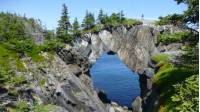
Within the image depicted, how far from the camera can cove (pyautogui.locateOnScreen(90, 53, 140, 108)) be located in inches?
3944

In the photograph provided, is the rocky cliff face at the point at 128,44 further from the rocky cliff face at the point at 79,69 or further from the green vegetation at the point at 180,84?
the green vegetation at the point at 180,84

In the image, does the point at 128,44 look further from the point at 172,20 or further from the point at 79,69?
the point at 172,20

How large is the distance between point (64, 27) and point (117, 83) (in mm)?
28946

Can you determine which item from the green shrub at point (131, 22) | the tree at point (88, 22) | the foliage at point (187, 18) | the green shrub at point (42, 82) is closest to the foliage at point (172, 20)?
the foliage at point (187, 18)

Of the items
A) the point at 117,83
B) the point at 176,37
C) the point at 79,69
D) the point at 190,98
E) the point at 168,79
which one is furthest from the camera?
the point at 117,83

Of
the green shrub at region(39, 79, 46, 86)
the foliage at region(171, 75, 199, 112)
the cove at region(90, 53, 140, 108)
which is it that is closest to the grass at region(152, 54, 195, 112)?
the foliage at region(171, 75, 199, 112)

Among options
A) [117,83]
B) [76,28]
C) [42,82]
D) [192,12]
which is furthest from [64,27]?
[192,12]

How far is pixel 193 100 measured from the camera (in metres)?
19.0

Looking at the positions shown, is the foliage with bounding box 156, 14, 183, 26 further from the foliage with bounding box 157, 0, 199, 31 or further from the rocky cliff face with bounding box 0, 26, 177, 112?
the rocky cliff face with bounding box 0, 26, 177, 112

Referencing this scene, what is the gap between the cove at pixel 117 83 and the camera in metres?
100

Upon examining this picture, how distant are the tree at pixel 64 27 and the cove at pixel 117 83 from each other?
57.7 ft

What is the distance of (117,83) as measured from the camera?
121000 millimetres

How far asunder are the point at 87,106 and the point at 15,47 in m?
16.4

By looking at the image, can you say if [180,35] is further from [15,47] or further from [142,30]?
[142,30]
